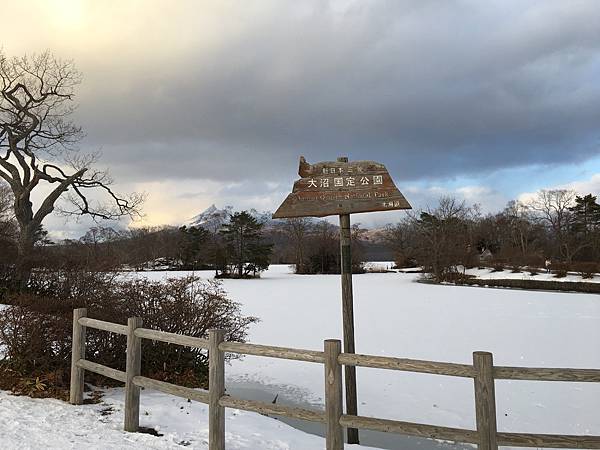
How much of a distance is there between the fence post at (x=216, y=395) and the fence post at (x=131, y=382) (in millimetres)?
1182

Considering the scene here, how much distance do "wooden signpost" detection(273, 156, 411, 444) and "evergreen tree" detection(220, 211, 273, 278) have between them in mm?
39069

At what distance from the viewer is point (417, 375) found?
945cm

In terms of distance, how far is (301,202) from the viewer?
20.3ft

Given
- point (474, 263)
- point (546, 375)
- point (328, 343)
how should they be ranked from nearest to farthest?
point (546, 375)
point (328, 343)
point (474, 263)

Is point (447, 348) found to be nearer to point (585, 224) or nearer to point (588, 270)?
point (588, 270)

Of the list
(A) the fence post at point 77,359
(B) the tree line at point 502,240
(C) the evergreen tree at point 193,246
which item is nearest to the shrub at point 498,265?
(B) the tree line at point 502,240

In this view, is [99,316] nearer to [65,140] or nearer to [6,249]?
[6,249]

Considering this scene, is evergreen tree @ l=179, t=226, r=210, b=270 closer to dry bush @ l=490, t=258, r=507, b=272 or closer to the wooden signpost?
dry bush @ l=490, t=258, r=507, b=272

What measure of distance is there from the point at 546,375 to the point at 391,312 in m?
15.3

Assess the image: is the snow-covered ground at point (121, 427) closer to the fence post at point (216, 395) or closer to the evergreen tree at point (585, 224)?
the fence post at point (216, 395)

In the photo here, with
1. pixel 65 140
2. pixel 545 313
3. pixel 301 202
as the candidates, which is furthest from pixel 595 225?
pixel 301 202

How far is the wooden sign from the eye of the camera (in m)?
6.00

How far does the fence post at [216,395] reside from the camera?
468cm

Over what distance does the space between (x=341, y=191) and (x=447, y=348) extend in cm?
738
